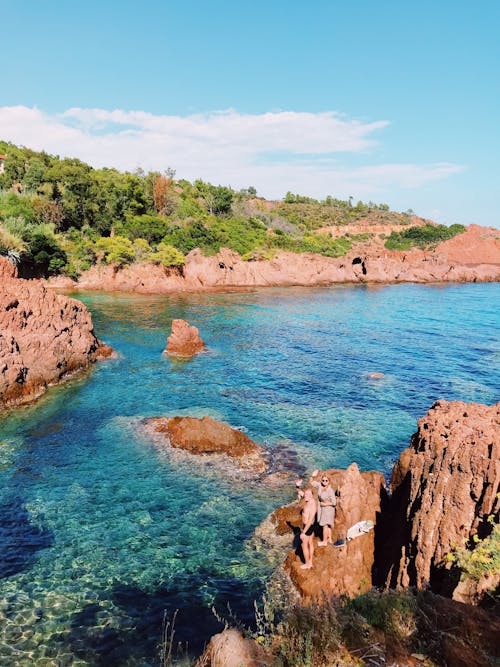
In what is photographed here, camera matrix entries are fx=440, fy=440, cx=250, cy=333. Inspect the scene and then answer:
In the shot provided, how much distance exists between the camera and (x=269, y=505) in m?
15.4

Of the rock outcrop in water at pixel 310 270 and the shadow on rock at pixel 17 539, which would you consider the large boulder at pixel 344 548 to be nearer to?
the shadow on rock at pixel 17 539

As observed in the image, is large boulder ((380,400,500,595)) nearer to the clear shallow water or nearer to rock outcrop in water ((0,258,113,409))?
the clear shallow water

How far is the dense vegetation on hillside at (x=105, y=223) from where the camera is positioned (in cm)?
6294

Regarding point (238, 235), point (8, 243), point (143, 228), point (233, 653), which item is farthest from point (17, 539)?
point (238, 235)

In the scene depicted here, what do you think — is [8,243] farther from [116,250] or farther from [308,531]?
[308,531]

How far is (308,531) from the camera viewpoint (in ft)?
41.9

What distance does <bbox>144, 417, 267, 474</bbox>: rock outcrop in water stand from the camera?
18656 millimetres

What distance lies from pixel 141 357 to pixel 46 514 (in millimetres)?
19565

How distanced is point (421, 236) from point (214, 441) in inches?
4632

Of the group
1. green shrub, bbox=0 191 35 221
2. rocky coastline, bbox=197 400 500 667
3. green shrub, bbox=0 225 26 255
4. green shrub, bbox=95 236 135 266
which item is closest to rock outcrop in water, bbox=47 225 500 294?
green shrub, bbox=95 236 135 266

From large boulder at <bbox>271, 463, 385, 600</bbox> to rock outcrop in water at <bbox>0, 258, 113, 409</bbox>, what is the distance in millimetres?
17250

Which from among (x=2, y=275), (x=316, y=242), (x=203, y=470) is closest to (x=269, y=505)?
(x=203, y=470)

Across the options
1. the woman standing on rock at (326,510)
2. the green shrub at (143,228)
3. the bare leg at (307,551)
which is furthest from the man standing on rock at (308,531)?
the green shrub at (143,228)

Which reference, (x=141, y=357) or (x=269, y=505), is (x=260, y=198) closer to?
(x=141, y=357)
